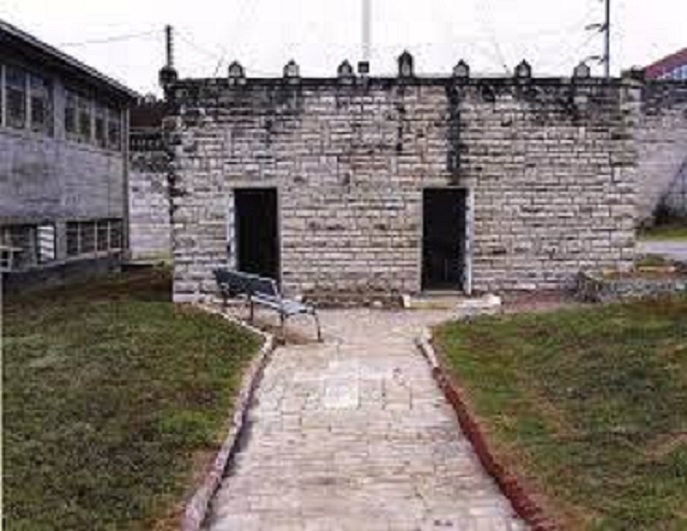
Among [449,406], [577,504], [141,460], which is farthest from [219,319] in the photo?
[577,504]

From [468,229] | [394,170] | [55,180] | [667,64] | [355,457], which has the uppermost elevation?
[667,64]

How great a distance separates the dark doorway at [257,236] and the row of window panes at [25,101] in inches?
181

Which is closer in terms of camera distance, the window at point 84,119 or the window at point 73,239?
the window at point 73,239

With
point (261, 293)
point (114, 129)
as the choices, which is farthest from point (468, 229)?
point (114, 129)

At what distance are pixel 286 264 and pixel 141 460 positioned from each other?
11.7 meters

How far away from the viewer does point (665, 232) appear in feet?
128

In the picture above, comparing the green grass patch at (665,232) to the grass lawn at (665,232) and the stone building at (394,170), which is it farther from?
the stone building at (394,170)

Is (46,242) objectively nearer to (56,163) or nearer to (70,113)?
(56,163)

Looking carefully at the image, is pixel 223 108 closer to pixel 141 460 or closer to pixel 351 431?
pixel 351 431

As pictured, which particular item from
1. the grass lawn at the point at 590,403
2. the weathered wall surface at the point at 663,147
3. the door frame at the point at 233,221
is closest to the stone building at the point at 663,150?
the weathered wall surface at the point at 663,147

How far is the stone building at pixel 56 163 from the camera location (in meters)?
21.5

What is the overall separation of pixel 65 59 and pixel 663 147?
940 inches

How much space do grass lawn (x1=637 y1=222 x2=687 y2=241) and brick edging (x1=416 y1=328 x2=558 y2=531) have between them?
80.0ft

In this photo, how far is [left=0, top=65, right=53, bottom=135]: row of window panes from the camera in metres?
21.4
